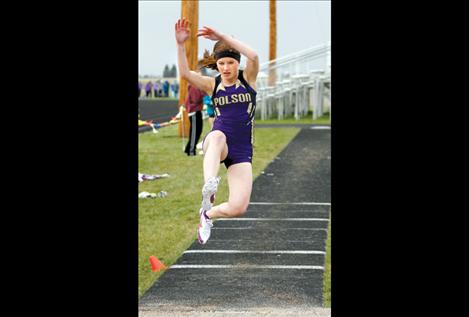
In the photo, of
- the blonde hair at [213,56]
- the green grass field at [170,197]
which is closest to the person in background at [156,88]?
the green grass field at [170,197]

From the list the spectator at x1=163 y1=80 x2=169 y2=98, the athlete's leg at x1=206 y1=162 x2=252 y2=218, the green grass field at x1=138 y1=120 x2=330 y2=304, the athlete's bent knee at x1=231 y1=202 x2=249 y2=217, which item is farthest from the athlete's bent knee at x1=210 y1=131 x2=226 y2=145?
the spectator at x1=163 y1=80 x2=169 y2=98

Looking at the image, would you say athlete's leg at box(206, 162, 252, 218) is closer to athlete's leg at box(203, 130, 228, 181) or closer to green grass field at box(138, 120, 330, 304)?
athlete's leg at box(203, 130, 228, 181)

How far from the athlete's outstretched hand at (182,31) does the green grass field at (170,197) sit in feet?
11.5

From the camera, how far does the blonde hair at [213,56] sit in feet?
17.9

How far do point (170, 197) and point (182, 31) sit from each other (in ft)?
40.9

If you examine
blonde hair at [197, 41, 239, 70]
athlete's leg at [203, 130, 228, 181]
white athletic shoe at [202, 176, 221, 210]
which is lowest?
white athletic shoe at [202, 176, 221, 210]

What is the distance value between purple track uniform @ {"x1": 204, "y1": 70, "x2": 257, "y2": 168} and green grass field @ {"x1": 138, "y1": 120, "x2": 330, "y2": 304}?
3294 millimetres

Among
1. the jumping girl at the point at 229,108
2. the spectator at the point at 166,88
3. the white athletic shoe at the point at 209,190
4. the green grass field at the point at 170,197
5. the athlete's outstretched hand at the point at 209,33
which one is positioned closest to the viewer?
the athlete's outstretched hand at the point at 209,33

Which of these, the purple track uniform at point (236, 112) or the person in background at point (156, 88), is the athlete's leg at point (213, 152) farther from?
the person in background at point (156, 88)

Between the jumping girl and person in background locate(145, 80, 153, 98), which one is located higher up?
person in background locate(145, 80, 153, 98)

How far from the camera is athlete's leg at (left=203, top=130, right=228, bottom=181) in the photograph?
5.58 m
